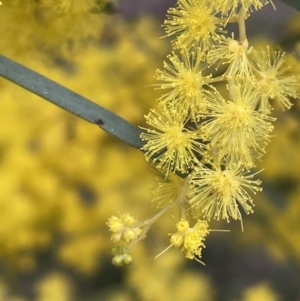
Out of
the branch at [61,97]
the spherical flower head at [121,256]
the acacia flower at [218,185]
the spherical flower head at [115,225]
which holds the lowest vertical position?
the spherical flower head at [121,256]

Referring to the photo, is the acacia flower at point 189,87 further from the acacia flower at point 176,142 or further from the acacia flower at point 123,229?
the acacia flower at point 123,229

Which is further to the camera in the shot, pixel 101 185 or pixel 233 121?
pixel 101 185

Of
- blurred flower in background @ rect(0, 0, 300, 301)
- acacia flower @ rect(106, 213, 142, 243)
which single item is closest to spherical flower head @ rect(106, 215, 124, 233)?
acacia flower @ rect(106, 213, 142, 243)

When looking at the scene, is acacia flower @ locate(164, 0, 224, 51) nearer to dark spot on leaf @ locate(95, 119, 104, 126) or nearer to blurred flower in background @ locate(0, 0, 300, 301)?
dark spot on leaf @ locate(95, 119, 104, 126)

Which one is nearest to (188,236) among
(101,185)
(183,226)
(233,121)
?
(183,226)

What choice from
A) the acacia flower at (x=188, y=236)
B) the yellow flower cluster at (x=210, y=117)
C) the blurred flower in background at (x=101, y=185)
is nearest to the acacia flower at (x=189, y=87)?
the yellow flower cluster at (x=210, y=117)

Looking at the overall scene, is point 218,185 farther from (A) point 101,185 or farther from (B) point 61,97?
(A) point 101,185
